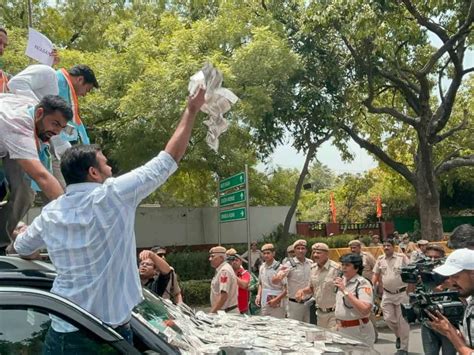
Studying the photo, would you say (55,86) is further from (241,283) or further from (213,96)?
(241,283)

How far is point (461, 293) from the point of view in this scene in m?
3.33

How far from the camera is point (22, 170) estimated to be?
11.3ft

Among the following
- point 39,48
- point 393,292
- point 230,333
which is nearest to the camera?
point 230,333

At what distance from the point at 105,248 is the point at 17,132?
1.01 m

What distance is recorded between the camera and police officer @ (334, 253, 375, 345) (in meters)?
6.55

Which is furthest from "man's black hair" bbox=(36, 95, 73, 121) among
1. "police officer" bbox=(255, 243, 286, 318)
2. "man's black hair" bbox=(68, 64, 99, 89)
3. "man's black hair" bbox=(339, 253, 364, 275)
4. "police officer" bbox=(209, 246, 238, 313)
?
"police officer" bbox=(255, 243, 286, 318)

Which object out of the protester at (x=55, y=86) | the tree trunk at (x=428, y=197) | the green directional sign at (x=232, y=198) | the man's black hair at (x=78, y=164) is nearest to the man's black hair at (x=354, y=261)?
the protester at (x=55, y=86)

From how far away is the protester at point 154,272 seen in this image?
6598 mm

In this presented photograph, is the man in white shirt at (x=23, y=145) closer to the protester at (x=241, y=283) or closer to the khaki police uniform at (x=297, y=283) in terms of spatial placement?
the protester at (x=241, y=283)

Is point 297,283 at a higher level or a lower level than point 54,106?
lower

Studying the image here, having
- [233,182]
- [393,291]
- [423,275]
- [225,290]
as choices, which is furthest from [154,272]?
[233,182]

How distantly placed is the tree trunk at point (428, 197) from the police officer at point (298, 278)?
11875 mm

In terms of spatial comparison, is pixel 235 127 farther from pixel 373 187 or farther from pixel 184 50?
pixel 373 187

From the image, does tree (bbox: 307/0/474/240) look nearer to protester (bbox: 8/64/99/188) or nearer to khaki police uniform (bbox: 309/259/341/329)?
khaki police uniform (bbox: 309/259/341/329)
